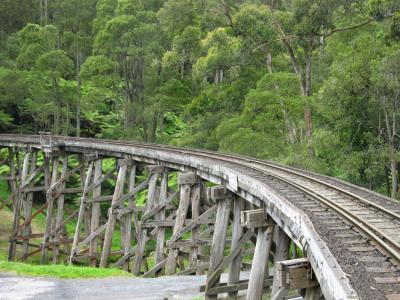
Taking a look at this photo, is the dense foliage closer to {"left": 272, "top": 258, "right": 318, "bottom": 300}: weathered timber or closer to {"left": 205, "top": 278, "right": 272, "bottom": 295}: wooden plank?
{"left": 205, "top": 278, "right": 272, "bottom": 295}: wooden plank

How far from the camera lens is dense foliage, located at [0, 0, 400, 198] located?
51.8 feet

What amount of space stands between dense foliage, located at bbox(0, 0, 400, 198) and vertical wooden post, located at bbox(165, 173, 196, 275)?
5629 millimetres

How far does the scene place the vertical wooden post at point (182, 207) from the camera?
12.9 metres

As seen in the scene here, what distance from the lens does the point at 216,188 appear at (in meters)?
10.5

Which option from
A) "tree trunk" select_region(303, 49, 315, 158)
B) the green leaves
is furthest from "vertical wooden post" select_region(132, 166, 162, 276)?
the green leaves

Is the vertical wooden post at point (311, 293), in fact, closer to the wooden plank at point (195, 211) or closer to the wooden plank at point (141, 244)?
the wooden plank at point (195, 211)

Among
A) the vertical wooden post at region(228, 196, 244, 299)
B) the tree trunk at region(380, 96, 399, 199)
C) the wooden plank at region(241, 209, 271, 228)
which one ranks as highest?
the tree trunk at region(380, 96, 399, 199)

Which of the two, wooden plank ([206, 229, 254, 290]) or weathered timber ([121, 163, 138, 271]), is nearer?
wooden plank ([206, 229, 254, 290])

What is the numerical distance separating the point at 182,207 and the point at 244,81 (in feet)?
36.2

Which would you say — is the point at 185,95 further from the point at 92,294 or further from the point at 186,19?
the point at 92,294

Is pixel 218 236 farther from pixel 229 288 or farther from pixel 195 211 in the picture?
pixel 195 211

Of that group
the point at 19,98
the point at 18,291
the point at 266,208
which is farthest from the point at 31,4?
the point at 266,208

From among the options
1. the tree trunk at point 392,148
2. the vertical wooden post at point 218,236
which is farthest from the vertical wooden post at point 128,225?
the tree trunk at point 392,148

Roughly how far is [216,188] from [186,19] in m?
15.0
